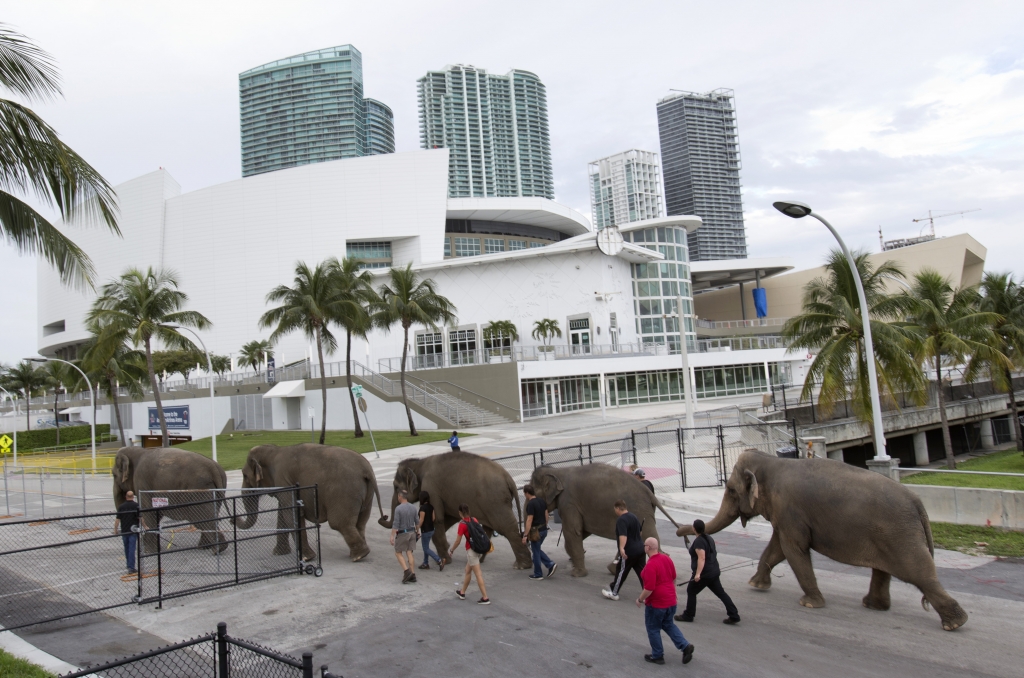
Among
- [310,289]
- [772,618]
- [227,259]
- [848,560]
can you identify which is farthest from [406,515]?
[227,259]

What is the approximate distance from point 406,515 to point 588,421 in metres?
30.6

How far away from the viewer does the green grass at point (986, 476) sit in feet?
65.0

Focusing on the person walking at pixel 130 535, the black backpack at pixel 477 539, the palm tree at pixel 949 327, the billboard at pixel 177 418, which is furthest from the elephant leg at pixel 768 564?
the billboard at pixel 177 418

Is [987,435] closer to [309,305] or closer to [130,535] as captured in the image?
[309,305]

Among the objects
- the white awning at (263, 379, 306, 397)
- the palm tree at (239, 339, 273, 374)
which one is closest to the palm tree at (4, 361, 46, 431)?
the palm tree at (239, 339, 273, 374)

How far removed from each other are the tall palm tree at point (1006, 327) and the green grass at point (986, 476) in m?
1.66

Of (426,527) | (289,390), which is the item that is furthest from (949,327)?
(289,390)

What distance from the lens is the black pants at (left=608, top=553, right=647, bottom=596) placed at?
28.4 feet

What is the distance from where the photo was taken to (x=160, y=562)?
32.3ft

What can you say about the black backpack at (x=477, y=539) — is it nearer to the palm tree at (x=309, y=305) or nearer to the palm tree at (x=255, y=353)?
the palm tree at (x=309, y=305)

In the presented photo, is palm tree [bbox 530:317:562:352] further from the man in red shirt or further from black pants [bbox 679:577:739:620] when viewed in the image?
the man in red shirt

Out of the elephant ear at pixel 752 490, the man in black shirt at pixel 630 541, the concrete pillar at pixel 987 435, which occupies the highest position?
the elephant ear at pixel 752 490

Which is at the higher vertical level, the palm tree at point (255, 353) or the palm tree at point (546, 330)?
the palm tree at point (255, 353)

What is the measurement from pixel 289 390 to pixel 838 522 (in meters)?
46.1
